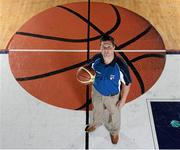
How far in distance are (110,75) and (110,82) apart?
0.08m

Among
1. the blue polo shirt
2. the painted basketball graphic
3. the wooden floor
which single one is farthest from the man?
the wooden floor

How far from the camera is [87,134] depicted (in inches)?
147

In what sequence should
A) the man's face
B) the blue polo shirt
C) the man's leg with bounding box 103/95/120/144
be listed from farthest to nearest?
1. the man's leg with bounding box 103/95/120/144
2. the blue polo shirt
3. the man's face

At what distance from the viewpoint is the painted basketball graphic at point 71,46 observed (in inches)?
168

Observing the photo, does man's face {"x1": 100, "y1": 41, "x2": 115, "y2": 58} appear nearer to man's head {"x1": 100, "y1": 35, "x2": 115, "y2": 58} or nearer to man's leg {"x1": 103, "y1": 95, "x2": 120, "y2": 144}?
man's head {"x1": 100, "y1": 35, "x2": 115, "y2": 58}

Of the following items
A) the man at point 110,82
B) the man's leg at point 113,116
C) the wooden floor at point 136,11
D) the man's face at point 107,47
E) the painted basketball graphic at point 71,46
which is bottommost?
the man's leg at point 113,116

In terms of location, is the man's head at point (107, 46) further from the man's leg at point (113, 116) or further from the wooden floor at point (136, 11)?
the wooden floor at point (136, 11)

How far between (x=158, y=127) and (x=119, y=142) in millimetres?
539

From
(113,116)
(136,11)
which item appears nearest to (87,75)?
(113,116)

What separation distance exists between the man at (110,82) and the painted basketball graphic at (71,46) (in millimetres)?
672

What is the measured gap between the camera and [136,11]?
554 centimetres

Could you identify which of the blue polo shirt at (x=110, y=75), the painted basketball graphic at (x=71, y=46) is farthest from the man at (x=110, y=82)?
the painted basketball graphic at (x=71, y=46)

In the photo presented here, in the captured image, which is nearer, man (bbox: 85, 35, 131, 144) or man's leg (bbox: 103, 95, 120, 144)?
man (bbox: 85, 35, 131, 144)

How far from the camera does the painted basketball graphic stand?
4.27 m
